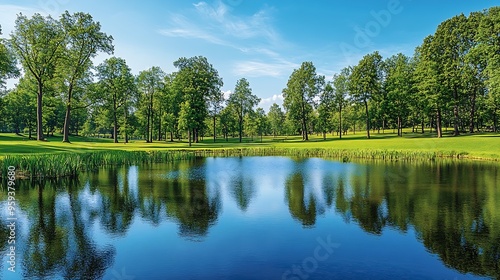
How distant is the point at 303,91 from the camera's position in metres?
85.7

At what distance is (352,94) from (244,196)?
63431 mm

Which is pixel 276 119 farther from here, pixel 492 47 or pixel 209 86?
pixel 492 47

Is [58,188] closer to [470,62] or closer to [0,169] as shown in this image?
[0,169]

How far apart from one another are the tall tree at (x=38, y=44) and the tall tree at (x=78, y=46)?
125cm

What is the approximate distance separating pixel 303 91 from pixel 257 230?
74.5 metres

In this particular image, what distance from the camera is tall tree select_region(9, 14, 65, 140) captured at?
44719mm

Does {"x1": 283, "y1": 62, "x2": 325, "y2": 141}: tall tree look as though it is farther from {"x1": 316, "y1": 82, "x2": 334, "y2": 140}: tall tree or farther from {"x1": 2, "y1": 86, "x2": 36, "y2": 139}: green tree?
{"x1": 2, "y1": 86, "x2": 36, "y2": 139}: green tree

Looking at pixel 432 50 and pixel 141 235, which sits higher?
pixel 432 50

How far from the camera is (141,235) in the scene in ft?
45.1

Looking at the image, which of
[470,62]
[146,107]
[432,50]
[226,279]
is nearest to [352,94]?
[432,50]

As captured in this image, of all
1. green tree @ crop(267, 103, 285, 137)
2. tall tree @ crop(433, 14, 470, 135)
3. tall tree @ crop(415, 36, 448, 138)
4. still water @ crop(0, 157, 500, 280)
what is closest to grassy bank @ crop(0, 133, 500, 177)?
still water @ crop(0, 157, 500, 280)

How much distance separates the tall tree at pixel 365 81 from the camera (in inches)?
2975

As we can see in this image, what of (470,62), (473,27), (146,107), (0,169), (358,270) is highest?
(473,27)

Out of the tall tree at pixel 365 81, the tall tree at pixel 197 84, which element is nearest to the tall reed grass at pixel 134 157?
the tall tree at pixel 197 84
